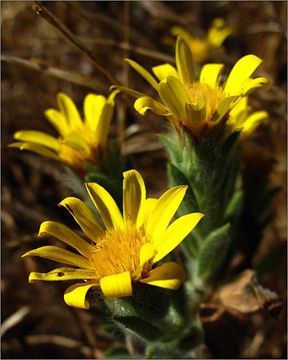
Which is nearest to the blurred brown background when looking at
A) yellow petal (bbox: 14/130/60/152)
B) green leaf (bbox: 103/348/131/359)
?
green leaf (bbox: 103/348/131/359)

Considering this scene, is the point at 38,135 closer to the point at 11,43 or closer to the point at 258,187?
the point at 258,187

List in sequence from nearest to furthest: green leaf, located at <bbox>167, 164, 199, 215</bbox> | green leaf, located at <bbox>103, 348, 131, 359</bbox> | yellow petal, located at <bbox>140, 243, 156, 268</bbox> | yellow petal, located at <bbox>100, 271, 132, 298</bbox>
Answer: yellow petal, located at <bbox>100, 271, 132, 298</bbox>, yellow petal, located at <bbox>140, 243, 156, 268</bbox>, green leaf, located at <bbox>167, 164, 199, 215</bbox>, green leaf, located at <bbox>103, 348, 131, 359</bbox>

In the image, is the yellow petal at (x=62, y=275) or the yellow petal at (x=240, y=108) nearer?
the yellow petal at (x=62, y=275)

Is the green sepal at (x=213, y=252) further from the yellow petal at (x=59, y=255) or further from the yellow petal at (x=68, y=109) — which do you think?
the yellow petal at (x=68, y=109)

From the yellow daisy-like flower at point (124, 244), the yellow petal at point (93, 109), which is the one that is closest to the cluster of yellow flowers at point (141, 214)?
the yellow daisy-like flower at point (124, 244)

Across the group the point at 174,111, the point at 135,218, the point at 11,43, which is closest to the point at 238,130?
the point at 174,111

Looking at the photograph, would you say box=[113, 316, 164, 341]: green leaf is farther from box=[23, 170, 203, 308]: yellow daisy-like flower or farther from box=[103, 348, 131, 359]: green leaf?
box=[103, 348, 131, 359]: green leaf
